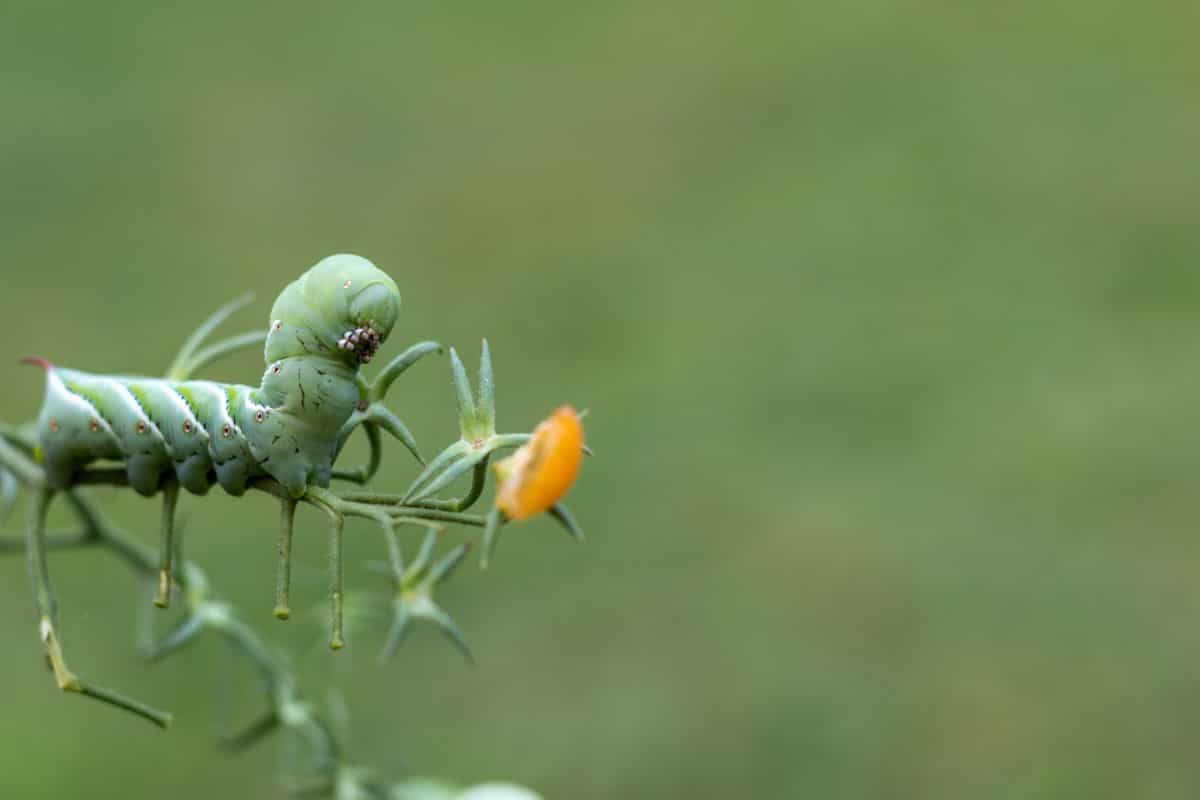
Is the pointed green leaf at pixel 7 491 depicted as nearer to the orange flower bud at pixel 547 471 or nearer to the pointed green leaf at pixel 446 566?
the pointed green leaf at pixel 446 566

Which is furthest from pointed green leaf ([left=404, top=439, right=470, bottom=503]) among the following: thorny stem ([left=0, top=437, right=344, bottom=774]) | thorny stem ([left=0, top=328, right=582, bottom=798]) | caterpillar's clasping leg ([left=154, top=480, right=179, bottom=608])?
thorny stem ([left=0, top=437, right=344, bottom=774])

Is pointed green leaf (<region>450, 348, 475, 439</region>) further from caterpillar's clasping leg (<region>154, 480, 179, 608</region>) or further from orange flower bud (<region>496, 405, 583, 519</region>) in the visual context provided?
caterpillar's clasping leg (<region>154, 480, 179, 608</region>)

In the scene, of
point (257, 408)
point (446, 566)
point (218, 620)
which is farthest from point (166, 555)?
point (218, 620)

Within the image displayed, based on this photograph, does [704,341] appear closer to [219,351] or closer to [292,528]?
[219,351]

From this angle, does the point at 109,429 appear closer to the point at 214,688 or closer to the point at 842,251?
the point at 214,688

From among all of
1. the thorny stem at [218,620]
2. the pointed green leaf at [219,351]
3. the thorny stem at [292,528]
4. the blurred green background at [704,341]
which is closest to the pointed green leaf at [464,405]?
the thorny stem at [292,528]

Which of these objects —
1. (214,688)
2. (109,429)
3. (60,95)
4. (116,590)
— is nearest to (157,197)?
(60,95)
